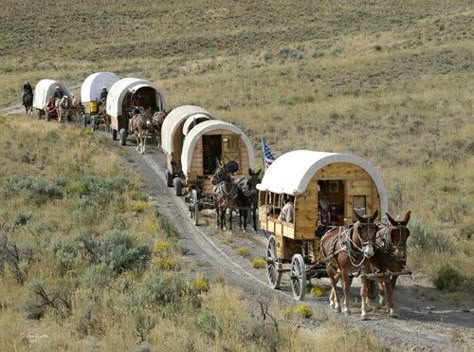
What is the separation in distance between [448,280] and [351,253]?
3888 mm

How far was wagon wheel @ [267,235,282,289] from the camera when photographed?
53.6ft

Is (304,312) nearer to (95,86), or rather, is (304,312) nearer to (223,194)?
(223,194)

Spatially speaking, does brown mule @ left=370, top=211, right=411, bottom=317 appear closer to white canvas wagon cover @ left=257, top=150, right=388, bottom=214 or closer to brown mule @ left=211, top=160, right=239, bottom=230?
white canvas wagon cover @ left=257, top=150, right=388, bottom=214

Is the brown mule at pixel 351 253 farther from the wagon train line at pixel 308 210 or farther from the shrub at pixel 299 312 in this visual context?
the shrub at pixel 299 312

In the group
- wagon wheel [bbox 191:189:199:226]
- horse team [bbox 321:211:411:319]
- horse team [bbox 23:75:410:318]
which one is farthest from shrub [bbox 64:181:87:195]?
horse team [bbox 321:211:411:319]

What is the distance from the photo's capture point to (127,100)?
3638 cm

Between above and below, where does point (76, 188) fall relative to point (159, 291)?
above

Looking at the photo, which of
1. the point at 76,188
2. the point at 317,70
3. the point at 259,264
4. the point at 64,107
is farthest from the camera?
the point at 317,70

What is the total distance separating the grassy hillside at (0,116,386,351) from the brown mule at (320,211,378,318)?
0.94 m

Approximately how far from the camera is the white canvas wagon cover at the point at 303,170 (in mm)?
15492

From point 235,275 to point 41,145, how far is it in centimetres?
1870

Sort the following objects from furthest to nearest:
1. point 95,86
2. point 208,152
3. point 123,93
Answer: point 95,86 → point 123,93 → point 208,152

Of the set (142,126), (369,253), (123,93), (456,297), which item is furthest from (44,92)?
(369,253)

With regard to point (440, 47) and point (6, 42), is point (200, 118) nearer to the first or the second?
point (440, 47)
